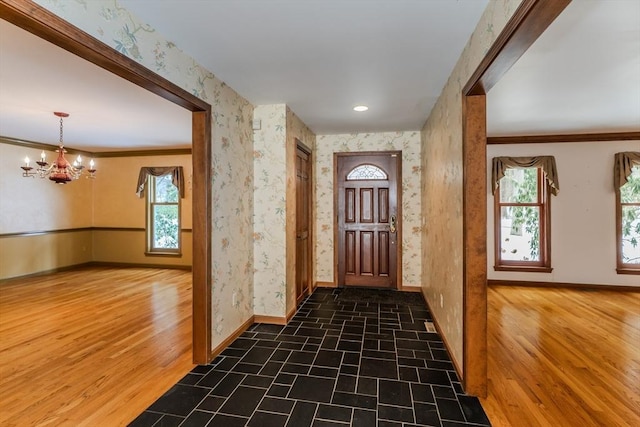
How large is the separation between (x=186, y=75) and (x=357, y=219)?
3276 millimetres

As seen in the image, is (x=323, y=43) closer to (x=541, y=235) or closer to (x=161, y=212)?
(x=541, y=235)

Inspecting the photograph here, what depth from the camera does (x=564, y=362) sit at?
265 cm

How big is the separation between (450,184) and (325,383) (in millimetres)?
1841

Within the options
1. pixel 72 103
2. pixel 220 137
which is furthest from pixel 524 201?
pixel 72 103

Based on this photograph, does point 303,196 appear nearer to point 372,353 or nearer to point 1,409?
point 372,353

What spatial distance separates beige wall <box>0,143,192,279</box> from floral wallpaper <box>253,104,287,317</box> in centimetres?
355

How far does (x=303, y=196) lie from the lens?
4.45 metres

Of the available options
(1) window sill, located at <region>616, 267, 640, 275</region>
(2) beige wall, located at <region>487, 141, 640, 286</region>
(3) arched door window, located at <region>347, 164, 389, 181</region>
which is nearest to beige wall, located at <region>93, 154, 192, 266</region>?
(3) arched door window, located at <region>347, 164, 389, 181</region>

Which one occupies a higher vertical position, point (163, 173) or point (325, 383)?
point (163, 173)

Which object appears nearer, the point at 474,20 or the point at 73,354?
the point at 474,20

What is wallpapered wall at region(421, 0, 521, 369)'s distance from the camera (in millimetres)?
1905

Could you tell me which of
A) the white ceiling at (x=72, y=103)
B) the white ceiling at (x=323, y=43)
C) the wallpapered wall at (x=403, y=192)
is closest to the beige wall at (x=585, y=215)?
the wallpapered wall at (x=403, y=192)

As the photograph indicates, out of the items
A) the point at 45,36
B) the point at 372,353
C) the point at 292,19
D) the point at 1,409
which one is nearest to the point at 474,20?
the point at 292,19

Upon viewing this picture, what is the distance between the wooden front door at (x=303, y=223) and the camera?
4148mm
